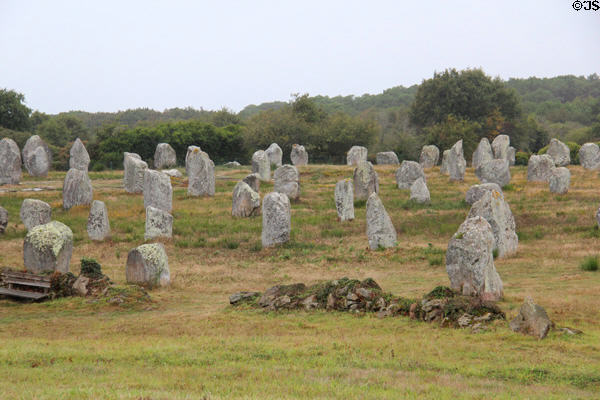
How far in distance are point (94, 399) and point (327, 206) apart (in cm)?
2632

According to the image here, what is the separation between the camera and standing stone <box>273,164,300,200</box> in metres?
35.5

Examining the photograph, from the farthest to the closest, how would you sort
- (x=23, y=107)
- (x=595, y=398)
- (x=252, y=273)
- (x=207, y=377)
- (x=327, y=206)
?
(x=23, y=107)
(x=327, y=206)
(x=252, y=273)
(x=207, y=377)
(x=595, y=398)

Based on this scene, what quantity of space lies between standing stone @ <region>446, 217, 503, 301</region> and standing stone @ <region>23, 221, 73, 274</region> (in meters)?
10.7

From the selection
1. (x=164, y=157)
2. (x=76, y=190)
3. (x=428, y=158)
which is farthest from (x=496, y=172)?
(x=164, y=157)

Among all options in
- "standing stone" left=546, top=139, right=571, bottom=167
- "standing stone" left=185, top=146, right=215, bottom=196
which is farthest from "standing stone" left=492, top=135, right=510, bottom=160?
"standing stone" left=185, top=146, right=215, bottom=196

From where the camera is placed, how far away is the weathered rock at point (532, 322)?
37.2ft

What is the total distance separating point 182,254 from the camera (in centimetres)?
2361

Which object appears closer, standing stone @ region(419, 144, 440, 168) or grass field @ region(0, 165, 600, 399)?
grass field @ region(0, 165, 600, 399)

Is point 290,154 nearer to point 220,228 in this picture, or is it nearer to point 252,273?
point 220,228

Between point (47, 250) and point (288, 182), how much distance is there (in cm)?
1864

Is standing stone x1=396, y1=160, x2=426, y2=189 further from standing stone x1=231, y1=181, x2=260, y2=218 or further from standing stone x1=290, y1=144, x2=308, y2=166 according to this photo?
standing stone x1=290, y1=144, x2=308, y2=166

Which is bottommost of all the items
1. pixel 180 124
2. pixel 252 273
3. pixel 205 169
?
pixel 252 273

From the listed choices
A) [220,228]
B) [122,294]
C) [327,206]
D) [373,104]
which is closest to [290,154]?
[327,206]

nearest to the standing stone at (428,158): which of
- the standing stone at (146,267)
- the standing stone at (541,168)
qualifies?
the standing stone at (541,168)
